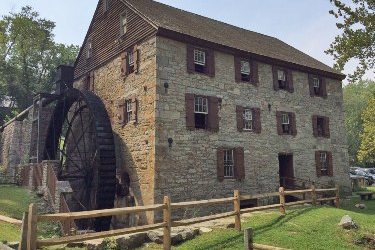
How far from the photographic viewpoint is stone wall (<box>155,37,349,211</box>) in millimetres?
13672

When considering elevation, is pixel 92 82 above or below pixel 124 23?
below

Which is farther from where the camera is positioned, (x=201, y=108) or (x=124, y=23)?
(x=124, y=23)

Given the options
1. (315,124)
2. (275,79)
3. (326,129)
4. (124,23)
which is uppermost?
(124,23)

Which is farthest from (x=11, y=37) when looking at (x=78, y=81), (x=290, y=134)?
(x=290, y=134)

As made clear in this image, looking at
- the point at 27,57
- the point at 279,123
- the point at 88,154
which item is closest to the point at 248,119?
the point at 279,123

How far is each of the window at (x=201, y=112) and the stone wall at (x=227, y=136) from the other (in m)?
0.36

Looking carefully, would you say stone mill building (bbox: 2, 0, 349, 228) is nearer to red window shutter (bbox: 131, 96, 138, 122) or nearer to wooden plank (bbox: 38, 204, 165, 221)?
red window shutter (bbox: 131, 96, 138, 122)

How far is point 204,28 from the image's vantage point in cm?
1806

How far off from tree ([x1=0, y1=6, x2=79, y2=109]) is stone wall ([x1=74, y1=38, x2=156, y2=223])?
19.0 m

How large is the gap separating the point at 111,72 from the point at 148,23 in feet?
13.2

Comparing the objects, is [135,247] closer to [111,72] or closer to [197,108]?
[197,108]

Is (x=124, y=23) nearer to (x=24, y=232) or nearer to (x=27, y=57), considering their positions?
(x=24, y=232)

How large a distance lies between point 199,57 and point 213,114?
2736 millimetres

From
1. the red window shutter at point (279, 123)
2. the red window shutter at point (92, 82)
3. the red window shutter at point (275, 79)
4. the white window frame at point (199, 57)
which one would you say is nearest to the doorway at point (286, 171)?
the red window shutter at point (279, 123)
